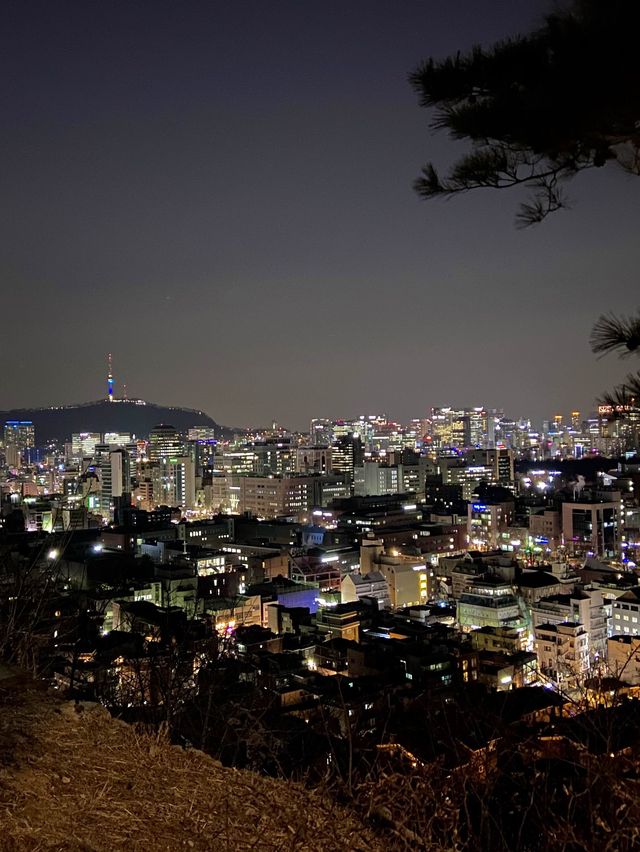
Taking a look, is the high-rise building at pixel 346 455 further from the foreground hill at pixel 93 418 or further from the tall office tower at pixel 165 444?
the foreground hill at pixel 93 418

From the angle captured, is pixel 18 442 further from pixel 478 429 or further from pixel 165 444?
pixel 478 429

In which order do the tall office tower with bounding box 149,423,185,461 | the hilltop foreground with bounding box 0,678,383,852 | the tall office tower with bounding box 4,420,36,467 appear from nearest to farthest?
the hilltop foreground with bounding box 0,678,383,852, the tall office tower with bounding box 149,423,185,461, the tall office tower with bounding box 4,420,36,467

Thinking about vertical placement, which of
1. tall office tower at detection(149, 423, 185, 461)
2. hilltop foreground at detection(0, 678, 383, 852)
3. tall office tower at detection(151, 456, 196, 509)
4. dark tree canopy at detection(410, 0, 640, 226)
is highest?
dark tree canopy at detection(410, 0, 640, 226)

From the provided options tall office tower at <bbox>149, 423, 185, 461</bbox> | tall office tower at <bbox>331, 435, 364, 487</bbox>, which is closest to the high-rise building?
tall office tower at <bbox>331, 435, 364, 487</bbox>

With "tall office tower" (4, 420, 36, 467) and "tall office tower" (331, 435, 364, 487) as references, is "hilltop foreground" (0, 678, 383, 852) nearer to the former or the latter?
"tall office tower" (331, 435, 364, 487)

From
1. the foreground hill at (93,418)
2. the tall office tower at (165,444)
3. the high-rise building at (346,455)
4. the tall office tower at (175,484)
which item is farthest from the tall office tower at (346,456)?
the foreground hill at (93,418)

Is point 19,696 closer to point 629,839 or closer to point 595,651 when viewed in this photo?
point 629,839
